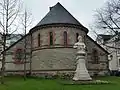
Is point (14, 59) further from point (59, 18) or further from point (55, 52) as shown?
point (59, 18)

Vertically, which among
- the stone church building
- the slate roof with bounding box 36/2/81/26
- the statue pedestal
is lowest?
the statue pedestal

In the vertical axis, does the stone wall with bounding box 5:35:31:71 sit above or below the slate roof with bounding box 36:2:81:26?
below

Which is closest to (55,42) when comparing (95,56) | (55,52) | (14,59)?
(55,52)

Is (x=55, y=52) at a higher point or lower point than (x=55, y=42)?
lower

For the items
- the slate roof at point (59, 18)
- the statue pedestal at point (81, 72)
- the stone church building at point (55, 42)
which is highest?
the slate roof at point (59, 18)

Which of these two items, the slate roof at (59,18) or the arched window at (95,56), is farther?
the arched window at (95,56)

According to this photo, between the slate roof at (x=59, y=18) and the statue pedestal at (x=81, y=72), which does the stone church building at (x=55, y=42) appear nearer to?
the slate roof at (x=59, y=18)

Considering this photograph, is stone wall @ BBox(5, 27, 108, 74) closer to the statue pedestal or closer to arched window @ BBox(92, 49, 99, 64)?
arched window @ BBox(92, 49, 99, 64)

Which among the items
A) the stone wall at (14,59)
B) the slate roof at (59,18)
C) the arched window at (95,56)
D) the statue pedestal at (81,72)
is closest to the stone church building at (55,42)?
the slate roof at (59,18)

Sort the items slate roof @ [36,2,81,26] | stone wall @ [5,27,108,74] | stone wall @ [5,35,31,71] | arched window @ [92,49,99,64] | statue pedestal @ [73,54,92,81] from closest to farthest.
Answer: statue pedestal @ [73,54,92,81], stone wall @ [5,27,108,74], slate roof @ [36,2,81,26], stone wall @ [5,35,31,71], arched window @ [92,49,99,64]

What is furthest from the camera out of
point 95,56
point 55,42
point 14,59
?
point 95,56

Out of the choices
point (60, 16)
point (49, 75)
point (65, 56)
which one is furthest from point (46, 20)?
point (49, 75)

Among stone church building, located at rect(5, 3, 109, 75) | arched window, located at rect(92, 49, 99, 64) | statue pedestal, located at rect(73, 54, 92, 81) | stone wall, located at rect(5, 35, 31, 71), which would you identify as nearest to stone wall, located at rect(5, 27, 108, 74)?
stone church building, located at rect(5, 3, 109, 75)

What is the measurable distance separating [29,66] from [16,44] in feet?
18.8
